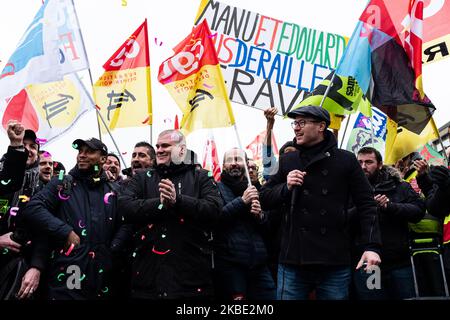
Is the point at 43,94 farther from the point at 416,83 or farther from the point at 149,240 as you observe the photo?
the point at 416,83

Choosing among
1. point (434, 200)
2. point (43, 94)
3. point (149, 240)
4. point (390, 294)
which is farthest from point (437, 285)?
point (43, 94)

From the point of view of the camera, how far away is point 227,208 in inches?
233

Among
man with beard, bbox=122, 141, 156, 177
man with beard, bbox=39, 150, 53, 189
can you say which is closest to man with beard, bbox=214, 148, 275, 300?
man with beard, bbox=122, 141, 156, 177

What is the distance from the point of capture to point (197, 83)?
285 inches

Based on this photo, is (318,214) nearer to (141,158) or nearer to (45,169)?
(141,158)

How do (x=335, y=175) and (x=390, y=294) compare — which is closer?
(x=335, y=175)

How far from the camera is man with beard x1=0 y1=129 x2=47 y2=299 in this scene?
17.0ft

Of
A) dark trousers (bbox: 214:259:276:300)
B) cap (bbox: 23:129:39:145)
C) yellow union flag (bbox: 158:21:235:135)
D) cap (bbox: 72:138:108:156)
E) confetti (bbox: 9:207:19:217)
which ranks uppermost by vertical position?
yellow union flag (bbox: 158:21:235:135)

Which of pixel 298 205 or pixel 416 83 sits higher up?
pixel 416 83

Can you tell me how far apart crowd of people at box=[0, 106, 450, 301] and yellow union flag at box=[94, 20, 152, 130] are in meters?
2.42

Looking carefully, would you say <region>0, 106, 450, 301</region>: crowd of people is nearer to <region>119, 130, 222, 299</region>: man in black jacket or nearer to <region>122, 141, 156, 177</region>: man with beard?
<region>119, 130, 222, 299</region>: man in black jacket

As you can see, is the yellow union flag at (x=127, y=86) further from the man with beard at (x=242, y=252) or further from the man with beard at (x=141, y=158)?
the man with beard at (x=242, y=252)

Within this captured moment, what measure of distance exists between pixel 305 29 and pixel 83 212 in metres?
4.94

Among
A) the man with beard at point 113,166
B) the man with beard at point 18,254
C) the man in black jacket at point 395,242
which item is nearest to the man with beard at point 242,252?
the man in black jacket at point 395,242
